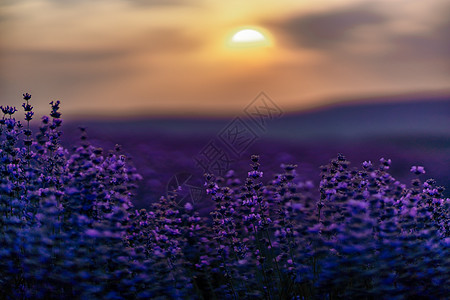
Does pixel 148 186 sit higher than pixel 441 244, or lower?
higher

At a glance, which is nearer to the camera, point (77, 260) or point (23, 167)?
point (77, 260)

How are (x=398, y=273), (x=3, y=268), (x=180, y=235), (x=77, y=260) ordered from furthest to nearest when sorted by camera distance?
(x=180, y=235), (x=3, y=268), (x=398, y=273), (x=77, y=260)

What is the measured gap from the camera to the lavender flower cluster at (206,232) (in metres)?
2.86

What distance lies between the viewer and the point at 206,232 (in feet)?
12.5

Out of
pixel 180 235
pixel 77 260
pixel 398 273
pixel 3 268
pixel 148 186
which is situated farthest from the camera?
pixel 148 186

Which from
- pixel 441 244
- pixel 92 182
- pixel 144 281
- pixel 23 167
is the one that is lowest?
pixel 144 281

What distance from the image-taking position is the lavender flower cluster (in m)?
2.86

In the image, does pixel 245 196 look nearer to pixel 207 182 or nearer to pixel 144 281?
pixel 207 182

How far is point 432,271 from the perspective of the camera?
2955 millimetres

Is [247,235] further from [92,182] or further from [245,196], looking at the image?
[92,182]

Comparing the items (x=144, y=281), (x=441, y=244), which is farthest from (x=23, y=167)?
(x=441, y=244)

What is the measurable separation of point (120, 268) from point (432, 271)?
1.79 metres

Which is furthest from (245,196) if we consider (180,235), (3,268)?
(3,268)

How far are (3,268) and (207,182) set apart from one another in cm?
142
